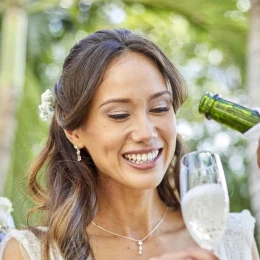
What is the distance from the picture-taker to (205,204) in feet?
8.23

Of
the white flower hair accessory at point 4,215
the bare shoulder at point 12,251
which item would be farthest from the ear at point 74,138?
the bare shoulder at point 12,251

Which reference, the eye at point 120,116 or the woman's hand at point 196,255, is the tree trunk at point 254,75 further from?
the woman's hand at point 196,255

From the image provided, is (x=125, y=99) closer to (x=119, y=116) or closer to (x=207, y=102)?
(x=119, y=116)

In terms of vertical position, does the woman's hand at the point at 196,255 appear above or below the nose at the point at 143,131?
below

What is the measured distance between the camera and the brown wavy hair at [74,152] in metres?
3.86

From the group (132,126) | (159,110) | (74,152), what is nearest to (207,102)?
(159,110)

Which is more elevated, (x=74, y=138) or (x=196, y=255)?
(x=74, y=138)

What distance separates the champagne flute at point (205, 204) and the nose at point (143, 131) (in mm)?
919

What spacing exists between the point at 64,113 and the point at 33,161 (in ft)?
1.38

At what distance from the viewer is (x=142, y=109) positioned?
141 inches

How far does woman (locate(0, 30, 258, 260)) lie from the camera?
3615 mm

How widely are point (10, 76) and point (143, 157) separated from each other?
544 cm

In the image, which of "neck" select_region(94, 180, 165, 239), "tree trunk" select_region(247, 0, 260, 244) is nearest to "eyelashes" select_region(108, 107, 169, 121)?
"neck" select_region(94, 180, 165, 239)

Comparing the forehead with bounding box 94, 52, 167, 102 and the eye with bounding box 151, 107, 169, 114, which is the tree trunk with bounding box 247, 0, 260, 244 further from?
the eye with bounding box 151, 107, 169, 114
